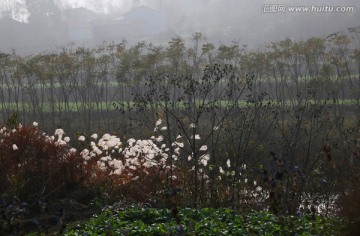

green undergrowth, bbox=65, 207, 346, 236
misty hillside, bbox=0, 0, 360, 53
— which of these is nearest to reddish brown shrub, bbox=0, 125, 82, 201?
green undergrowth, bbox=65, 207, 346, 236

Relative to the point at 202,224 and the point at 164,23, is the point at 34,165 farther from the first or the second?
the point at 164,23

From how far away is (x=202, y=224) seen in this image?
6441 mm

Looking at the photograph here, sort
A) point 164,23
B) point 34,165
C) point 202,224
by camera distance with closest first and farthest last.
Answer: point 202,224, point 34,165, point 164,23

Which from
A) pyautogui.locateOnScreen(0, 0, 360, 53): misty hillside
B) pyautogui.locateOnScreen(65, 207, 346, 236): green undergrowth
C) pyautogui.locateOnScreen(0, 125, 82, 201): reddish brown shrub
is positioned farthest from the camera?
pyautogui.locateOnScreen(0, 0, 360, 53): misty hillside

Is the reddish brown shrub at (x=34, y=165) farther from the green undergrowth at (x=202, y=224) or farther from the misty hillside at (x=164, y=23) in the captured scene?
the misty hillside at (x=164, y=23)

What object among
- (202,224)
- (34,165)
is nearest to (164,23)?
(34,165)

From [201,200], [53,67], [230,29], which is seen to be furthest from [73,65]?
[230,29]

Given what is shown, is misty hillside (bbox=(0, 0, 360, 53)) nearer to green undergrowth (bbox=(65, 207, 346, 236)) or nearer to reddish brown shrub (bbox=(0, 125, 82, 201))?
reddish brown shrub (bbox=(0, 125, 82, 201))

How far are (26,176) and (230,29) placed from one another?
222 feet

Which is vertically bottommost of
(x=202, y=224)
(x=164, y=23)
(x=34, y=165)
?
(x=34, y=165)

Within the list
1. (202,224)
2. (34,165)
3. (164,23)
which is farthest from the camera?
(164,23)

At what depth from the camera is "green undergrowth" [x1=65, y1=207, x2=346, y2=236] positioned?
609cm

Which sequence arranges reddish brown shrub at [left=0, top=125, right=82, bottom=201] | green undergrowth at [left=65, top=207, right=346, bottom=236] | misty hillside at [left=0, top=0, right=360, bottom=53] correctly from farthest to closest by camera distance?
misty hillside at [left=0, top=0, right=360, bottom=53] < reddish brown shrub at [left=0, top=125, right=82, bottom=201] < green undergrowth at [left=65, top=207, right=346, bottom=236]

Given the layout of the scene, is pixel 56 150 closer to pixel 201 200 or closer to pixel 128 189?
pixel 128 189
